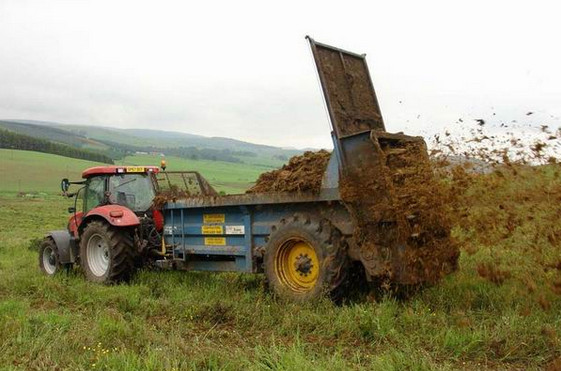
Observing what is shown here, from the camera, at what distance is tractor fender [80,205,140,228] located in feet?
29.5

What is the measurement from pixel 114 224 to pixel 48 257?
2.48 metres

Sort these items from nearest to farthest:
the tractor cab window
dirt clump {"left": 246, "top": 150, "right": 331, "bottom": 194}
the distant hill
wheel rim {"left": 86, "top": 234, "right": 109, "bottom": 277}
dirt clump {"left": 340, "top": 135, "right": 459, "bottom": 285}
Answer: dirt clump {"left": 340, "top": 135, "right": 459, "bottom": 285}
dirt clump {"left": 246, "top": 150, "right": 331, "bottom": 194}
wheel rim {"left": 86, "top": 234, "right": 109, "bottom": 277}
the tractor cab window
the distant hill

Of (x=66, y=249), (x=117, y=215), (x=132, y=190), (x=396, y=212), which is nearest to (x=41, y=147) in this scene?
(x=66, y=249)

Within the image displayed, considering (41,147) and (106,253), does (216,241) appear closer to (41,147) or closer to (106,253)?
(106,253)

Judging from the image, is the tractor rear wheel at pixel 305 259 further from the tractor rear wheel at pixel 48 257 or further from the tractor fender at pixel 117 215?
the tractor rear wheel at pixel 48 257

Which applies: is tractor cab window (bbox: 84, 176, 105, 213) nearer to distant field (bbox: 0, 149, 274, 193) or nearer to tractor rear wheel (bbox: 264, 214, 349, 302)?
tractor rear wheel (bbox: 264, 214, 349, 302)

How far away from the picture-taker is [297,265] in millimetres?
6840

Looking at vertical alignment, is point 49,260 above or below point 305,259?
below

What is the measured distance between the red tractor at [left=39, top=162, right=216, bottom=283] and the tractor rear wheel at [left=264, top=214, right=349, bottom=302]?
2.70 meters

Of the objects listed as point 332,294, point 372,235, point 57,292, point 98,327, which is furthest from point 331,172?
point 57,292

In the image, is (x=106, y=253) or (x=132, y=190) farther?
(x=132, y=190)

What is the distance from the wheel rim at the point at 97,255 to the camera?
9.48 meters

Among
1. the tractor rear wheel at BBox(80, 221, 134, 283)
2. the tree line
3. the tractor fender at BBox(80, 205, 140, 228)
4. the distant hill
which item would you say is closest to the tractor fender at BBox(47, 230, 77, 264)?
the tractor rear wheel at BBox(80, 221, 134, 283)

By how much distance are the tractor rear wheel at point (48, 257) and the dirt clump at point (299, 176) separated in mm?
4784
